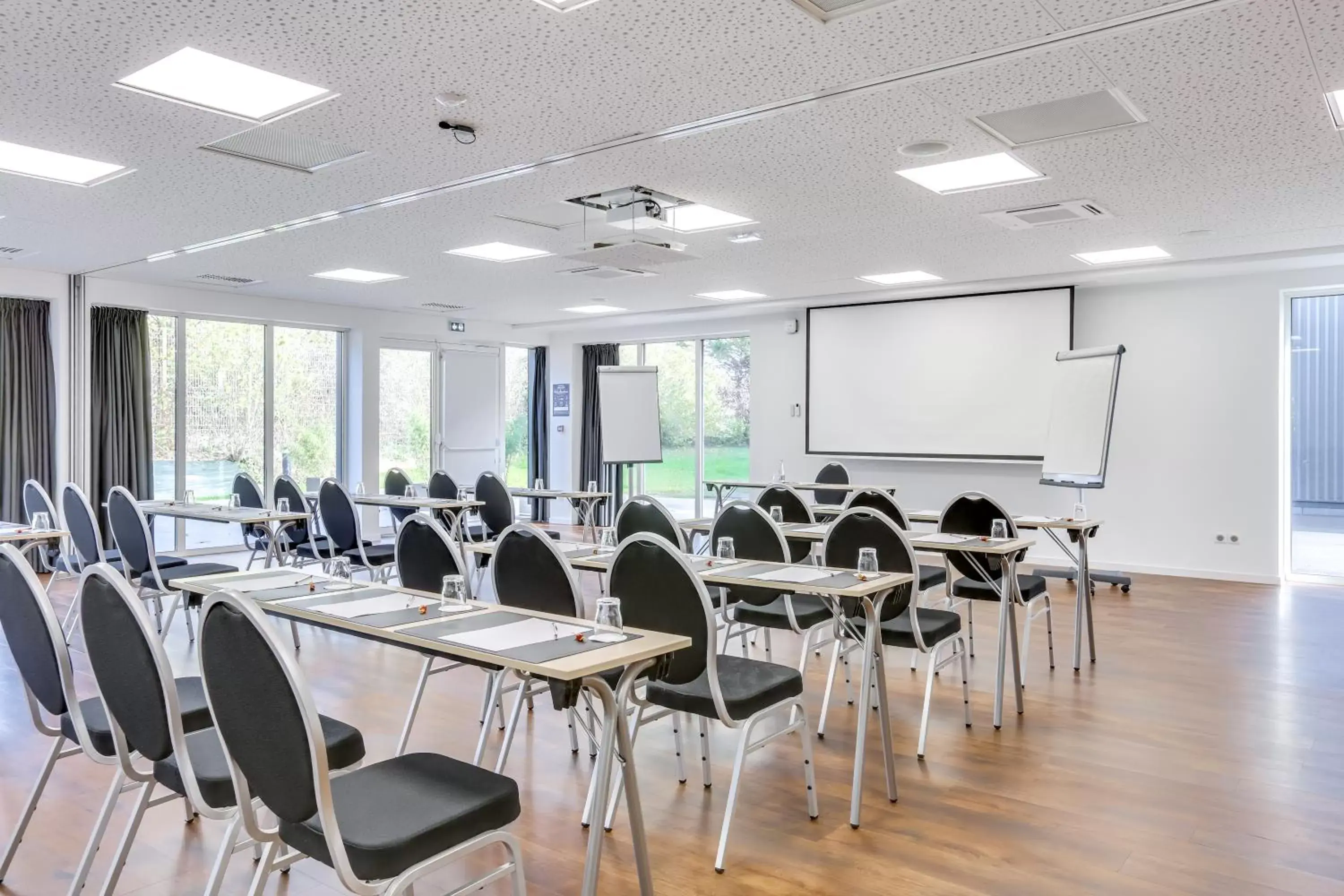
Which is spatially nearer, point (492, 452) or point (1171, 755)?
point (1171, 755)

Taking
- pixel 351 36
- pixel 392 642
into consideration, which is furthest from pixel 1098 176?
pixel 392 642

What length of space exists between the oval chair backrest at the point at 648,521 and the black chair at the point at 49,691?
92.8 inches

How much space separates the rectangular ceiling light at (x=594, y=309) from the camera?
10.5 meters

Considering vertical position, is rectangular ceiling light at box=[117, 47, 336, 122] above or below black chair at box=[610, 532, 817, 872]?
above

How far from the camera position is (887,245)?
6887 mm

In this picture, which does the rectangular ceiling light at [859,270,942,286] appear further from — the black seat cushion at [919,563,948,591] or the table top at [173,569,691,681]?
the table top at [173,569,691,681]

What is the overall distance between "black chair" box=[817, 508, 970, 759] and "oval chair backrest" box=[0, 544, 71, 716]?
2.66 m

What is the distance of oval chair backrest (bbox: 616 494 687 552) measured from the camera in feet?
15.0

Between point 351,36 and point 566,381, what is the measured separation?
31.6ft

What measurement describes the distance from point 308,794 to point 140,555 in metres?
4.22

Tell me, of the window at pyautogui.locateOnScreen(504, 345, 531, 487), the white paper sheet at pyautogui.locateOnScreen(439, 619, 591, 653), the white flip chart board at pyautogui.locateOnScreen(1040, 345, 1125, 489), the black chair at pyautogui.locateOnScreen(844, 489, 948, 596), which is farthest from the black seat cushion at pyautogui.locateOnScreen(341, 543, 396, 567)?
the window at pyautogui.locateOnScreen(504, 345, 531, 487)

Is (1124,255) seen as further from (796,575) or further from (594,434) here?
(594,434)

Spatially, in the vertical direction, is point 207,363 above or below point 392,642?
above

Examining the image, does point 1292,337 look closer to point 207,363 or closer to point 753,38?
point 753,38
